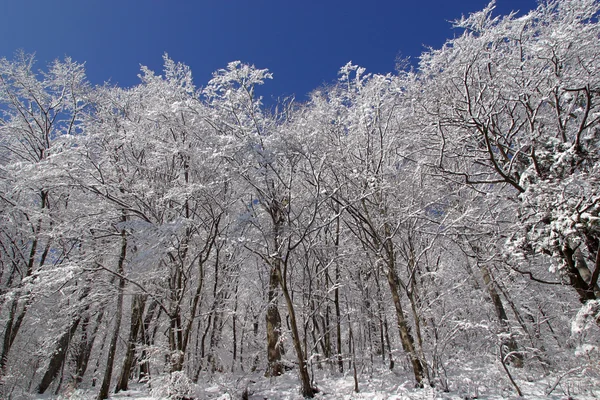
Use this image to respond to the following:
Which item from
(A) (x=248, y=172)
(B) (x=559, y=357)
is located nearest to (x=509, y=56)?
(A) (x=248, y=172)

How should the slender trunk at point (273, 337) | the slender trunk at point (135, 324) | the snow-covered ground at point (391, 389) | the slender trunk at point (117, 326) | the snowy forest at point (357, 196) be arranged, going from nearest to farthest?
the snowy forest at point (357, 196), the snow-covered ground at point (391, 389), the slender trunk at point (117, 326), the slender trunk at point (135, 324), the slender trunk at point (273, 337)

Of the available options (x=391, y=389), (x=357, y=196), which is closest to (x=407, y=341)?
(x=391, y=389)

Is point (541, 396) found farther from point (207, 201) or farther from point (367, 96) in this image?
point (207, 201)

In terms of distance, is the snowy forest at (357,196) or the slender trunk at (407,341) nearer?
the snowy forest at (357,196)

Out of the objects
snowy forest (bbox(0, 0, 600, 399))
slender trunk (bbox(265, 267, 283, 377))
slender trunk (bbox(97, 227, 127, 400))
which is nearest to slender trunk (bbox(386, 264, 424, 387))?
snowy forest (bbox(0, 0, 600, 399))

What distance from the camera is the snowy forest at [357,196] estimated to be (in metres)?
4.90

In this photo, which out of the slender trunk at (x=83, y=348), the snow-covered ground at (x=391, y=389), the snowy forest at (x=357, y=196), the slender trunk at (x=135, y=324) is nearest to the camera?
the snowy forest at (x=357, y=196)

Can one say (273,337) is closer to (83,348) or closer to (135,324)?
(135,324)

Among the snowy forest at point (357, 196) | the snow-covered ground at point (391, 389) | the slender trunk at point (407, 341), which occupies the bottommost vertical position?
the snow-covered ground at point (391, 389)

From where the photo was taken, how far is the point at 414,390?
633 centimetres

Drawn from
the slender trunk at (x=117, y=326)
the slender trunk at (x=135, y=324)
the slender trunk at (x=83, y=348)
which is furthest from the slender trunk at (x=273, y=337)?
the slender trunk at (x=83, y=348)

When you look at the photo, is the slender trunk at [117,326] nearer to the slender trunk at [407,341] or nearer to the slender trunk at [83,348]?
the slender trunk at [83,348]

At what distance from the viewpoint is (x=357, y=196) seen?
7699 mm

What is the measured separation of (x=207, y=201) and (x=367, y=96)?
440cm
